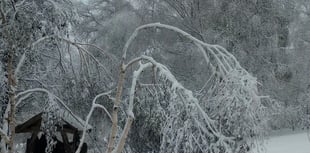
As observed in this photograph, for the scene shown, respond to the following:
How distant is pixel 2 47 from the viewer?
15.9 ft

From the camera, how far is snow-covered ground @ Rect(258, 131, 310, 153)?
1177 centimetres

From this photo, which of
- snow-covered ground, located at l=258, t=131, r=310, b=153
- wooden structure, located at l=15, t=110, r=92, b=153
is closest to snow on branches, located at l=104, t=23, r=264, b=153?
wooden structure, located at l=15, t=110, r=92, b=153

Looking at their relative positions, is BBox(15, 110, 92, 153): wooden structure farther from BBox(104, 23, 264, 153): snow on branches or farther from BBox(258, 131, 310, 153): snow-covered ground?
BBox(258, 131, 310, 153): snow-covered ground

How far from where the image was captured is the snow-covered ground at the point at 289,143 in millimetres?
11772

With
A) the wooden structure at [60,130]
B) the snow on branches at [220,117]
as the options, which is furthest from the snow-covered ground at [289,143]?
the snow on branches at [220,117]

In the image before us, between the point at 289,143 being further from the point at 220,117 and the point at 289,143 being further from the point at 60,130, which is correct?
the point at 220,117

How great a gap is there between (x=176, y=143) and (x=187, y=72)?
11.1 meters

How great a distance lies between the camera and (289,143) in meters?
13.4

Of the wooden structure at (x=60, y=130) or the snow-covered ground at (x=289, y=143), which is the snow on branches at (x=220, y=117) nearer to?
the wooden structure at (x=60, y=130)

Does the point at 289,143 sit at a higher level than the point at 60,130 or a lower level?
lower

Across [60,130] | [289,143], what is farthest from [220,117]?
[289,143]

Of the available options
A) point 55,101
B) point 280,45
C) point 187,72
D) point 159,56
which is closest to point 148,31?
point 159,56

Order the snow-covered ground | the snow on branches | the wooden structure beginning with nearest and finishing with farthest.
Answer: the snow on branches
the wooden structure
the snow-covered ground

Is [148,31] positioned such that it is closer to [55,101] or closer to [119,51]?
[119,51]
